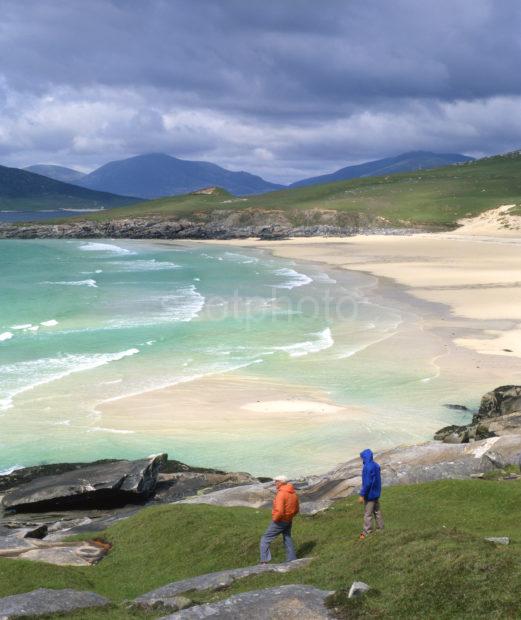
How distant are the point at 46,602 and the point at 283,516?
502cm

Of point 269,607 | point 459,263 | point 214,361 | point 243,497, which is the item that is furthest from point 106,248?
point 269,607

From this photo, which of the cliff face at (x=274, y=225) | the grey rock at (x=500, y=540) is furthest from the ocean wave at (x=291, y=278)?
the cliff face at (x=274, y=225)

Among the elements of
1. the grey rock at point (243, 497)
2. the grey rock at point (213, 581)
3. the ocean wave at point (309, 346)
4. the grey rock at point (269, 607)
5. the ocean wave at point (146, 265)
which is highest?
the ocean wave at point (146, 265)

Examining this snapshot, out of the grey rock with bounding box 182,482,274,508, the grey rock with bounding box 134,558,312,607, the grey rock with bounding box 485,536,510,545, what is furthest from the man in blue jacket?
the grey rock with bounding box 182,482,274,508

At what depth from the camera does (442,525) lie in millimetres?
17047

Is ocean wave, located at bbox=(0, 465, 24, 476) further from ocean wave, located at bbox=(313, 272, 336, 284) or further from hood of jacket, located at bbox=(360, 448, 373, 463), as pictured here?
ocean wave, located at bbox=(313, 272, 336, 284)

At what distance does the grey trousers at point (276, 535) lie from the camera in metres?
15.6

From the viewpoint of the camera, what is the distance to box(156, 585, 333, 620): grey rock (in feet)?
37.1

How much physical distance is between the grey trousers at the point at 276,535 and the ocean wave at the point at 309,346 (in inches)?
1180

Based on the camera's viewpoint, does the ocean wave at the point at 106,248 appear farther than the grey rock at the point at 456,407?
Yes

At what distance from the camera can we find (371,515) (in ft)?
52.5

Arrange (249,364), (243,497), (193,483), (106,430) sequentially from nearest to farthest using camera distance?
1. (243,497)
2. (193,483)
3. (106,430)
4. (249,364)

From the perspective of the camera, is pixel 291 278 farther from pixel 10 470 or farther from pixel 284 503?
pixel 284 503

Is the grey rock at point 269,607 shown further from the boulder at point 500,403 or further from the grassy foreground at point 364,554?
the boulder at point 500,403
